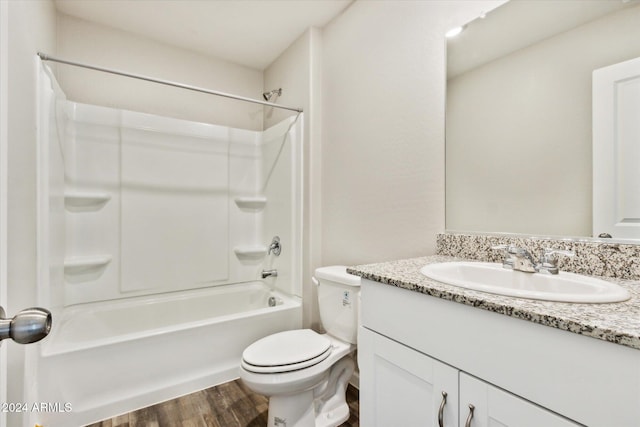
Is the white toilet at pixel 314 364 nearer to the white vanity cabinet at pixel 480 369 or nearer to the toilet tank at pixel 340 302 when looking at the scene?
the toilet tank at pixel 340 302

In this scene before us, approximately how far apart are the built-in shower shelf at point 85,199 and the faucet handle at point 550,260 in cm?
257

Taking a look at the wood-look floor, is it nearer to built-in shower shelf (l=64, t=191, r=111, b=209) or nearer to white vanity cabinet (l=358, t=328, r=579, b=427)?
white vanity cabinet (l=358, t=328, r=579, b=427)

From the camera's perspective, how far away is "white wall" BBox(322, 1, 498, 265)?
146cm

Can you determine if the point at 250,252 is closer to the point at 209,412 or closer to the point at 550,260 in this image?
the point at 209,412

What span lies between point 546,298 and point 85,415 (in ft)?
6.88

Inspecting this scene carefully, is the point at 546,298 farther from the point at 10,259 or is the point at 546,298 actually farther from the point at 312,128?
the point at 312,128

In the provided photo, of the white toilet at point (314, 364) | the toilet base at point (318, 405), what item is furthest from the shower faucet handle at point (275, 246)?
the toilet base at point (318, 405)

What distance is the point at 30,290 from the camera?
1331 millimetres

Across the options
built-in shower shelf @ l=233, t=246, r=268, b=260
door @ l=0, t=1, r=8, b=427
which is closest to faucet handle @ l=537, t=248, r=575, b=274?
door @ l=0, t=1, r=8, b=427

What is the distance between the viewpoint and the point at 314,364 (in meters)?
1.40

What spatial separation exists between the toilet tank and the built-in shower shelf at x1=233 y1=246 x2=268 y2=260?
112cm

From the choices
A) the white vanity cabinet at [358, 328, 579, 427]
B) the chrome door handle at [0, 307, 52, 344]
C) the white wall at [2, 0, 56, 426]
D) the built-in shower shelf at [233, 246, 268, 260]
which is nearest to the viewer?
the chrome door handle at [0, 307, 52, 344]

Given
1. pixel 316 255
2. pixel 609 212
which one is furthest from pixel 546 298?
pixel 316 255

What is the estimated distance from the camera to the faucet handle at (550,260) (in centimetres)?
93
